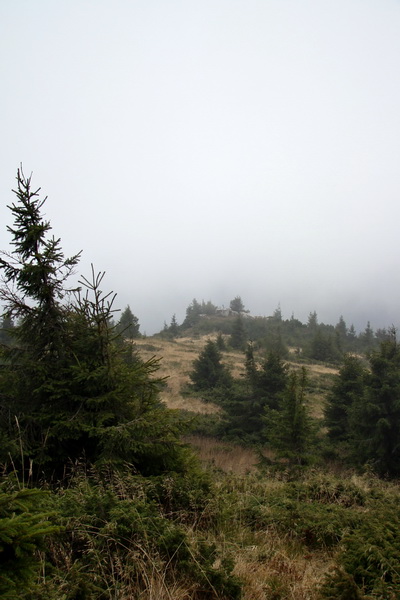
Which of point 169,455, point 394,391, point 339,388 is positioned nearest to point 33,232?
point 169,455

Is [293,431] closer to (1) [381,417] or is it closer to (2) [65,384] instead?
(1) [381,417]

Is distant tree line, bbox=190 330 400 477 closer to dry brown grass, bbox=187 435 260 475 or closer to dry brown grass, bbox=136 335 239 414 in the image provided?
dry brown grass, bbox=187 435 260 475

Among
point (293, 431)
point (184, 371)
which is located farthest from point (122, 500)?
point (184, 371)

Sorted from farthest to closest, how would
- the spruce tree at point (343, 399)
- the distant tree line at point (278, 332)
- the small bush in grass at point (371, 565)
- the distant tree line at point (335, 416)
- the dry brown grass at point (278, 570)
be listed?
1. the distant tree line at point (278, 332)
2. the spruce tree at point (343, 399)
3. the distant tree line at point (335, 416)
4. the dry brown grass at point (278, 570)
5. the small bush in grass at point (371, 565)

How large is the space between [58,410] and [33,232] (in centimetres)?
280

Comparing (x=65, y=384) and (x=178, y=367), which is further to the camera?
(x=178, y=367)

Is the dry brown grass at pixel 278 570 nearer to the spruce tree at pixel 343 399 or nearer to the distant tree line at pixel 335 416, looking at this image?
the distant tree line at pixel 335 416

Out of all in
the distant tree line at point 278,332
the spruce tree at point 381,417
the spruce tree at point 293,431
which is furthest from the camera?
the distant tree line at point 278,332

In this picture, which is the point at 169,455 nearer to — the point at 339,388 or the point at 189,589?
the point at 189,589

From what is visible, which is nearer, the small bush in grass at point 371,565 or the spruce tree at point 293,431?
the small bush in grass at point 371,565

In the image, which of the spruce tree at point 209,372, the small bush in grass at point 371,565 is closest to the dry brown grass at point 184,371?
Result: the spruce tree at point 209,372

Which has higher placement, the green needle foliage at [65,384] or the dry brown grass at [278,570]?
the green needle foliage at [65,384]

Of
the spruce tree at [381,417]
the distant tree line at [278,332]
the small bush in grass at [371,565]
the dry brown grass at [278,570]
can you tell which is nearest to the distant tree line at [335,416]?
the spruce tree at [381,417]

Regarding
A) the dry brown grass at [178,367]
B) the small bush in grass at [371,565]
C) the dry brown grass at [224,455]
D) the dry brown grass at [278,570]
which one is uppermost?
the small bush in grass at [371,565]
